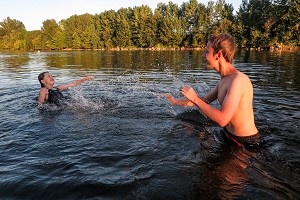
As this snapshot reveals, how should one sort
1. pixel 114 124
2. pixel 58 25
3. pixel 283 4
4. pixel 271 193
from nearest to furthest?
1. pixel 271 193
2. pixel 114 124
3. pixel 283 4
4. pixel 58 25

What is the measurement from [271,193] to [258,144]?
1.41 meters

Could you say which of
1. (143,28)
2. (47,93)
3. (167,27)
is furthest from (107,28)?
(47,93)

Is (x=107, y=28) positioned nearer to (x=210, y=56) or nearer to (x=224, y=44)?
(x=210, y=56)

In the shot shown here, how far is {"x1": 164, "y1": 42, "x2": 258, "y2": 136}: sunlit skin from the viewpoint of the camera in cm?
370

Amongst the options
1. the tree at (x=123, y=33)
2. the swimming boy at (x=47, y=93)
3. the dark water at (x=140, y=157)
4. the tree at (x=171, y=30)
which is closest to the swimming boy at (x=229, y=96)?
the dark water at (x=140, y=157)

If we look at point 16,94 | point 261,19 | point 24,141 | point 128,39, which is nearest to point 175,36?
point 128,39

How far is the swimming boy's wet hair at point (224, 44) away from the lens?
395 centimetres

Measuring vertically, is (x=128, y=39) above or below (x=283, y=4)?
below

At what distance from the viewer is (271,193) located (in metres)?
3.47

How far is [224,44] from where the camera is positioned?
3951mm

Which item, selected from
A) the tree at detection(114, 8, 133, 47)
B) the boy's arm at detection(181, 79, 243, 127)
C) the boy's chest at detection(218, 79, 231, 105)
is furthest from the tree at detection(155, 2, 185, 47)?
the boy's arm at detection(181, 79, 243, 127)

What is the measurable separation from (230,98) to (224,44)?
91cm

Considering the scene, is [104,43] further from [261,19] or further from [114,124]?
[114,124]

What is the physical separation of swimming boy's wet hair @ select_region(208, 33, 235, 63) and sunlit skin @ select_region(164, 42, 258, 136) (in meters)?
0.07
